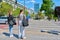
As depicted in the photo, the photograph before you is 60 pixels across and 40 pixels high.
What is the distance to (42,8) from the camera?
281 feet

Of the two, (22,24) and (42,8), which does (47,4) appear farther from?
(22,24)

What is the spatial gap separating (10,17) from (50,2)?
69.5 metres

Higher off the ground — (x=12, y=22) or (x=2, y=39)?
(x=12, y=22)

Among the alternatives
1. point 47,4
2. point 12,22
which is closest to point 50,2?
point 47,4

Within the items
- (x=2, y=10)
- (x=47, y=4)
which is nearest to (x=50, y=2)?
(x=47, y=4)

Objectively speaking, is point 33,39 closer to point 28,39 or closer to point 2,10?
Answer: point 28,39

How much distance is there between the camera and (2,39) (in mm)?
13938

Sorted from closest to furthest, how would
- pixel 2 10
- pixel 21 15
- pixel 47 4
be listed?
pixel 21 15 → pixel 2 10 → pixel 47 4

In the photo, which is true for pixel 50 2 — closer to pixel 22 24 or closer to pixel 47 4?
pixel 47 4

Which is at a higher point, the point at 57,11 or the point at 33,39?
the point at 57,11

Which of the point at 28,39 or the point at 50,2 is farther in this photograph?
the point at 50,2

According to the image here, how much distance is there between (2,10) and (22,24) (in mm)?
61788

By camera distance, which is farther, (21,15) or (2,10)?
(2,10)

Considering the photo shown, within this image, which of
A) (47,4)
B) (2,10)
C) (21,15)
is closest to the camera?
(21,15)
